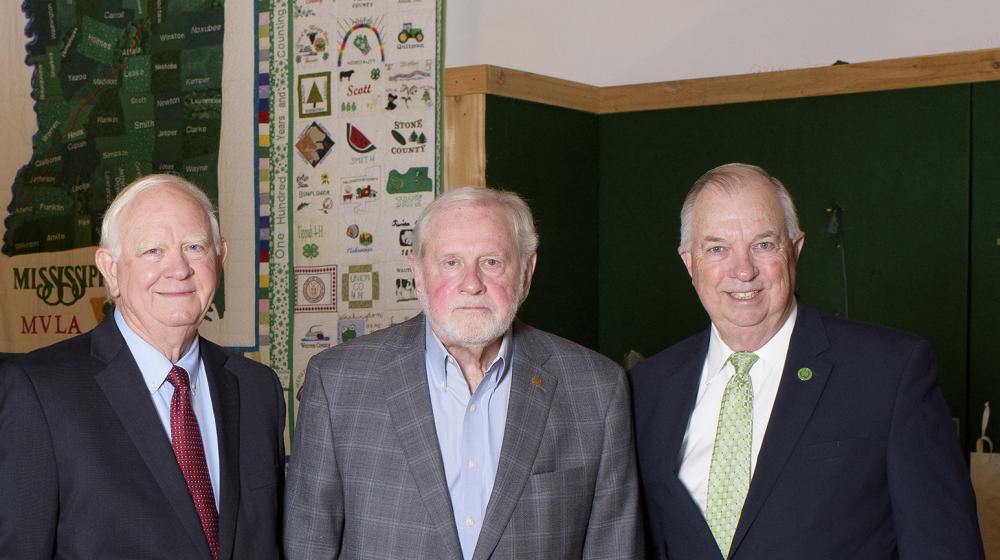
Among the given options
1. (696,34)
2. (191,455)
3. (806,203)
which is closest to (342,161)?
(696,34)

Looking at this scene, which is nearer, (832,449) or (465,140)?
(832,449)

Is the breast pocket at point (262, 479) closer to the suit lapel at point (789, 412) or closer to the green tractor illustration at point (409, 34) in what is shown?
the suit lapel at point (789, 412)

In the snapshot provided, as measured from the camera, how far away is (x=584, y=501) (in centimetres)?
268

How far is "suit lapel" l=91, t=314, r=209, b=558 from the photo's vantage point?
2.37 m

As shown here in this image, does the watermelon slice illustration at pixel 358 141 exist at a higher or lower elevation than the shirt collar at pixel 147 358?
higher

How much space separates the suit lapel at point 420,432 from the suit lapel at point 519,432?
89mm

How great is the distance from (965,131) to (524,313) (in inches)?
71.0

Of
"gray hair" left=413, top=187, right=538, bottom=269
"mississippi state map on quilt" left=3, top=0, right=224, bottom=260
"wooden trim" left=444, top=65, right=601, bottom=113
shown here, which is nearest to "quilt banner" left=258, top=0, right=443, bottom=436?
"wooden trim" left=444, top=65, right=601, bottom=113

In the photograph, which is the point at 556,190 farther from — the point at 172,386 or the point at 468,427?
the point at 172,386

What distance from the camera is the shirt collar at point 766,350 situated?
2688mm

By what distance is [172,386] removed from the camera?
2510 millimetres

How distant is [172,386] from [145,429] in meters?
0.15

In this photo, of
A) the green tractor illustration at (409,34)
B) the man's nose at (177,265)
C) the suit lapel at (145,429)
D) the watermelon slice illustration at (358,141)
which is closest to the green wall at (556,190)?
the green tractor illustration at (409,34)

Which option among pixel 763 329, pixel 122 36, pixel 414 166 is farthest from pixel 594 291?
pixel 122 36
